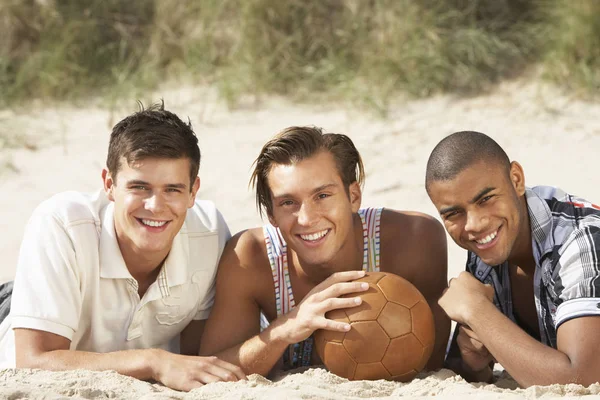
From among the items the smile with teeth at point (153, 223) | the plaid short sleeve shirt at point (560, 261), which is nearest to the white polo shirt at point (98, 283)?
the smile with teeth at point (153, 223)

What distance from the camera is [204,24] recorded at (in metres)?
10.3

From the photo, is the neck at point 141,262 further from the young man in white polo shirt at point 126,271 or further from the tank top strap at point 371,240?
the tank top strap at point 371,240

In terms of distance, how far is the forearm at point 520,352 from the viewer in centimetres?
404

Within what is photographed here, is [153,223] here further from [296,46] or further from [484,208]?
[296,46]

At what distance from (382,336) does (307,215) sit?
28.8 inches

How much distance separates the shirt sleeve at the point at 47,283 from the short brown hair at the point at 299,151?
41.4 inches

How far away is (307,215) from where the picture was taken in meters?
4.63

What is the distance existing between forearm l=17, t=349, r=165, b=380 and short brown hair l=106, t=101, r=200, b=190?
0.90 meters

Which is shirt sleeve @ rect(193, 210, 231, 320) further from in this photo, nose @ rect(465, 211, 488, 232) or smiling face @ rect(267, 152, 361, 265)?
nose @ rect(465, 211, 488, 232)

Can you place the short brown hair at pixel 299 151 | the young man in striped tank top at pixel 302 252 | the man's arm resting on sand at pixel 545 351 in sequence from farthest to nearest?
the short brown hair at pixel 299 151 → the young man in striped tank top at pixel 302 252 → the man's arm resting on sand at pixel 545 351

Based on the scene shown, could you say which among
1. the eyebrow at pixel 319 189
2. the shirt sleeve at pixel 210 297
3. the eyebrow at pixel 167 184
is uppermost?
the eyebrow at pixel 167 184

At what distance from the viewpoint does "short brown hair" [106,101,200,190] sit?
467cm

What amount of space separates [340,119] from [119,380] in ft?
17.9

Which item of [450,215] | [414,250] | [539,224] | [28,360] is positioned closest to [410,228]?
[414,250]
